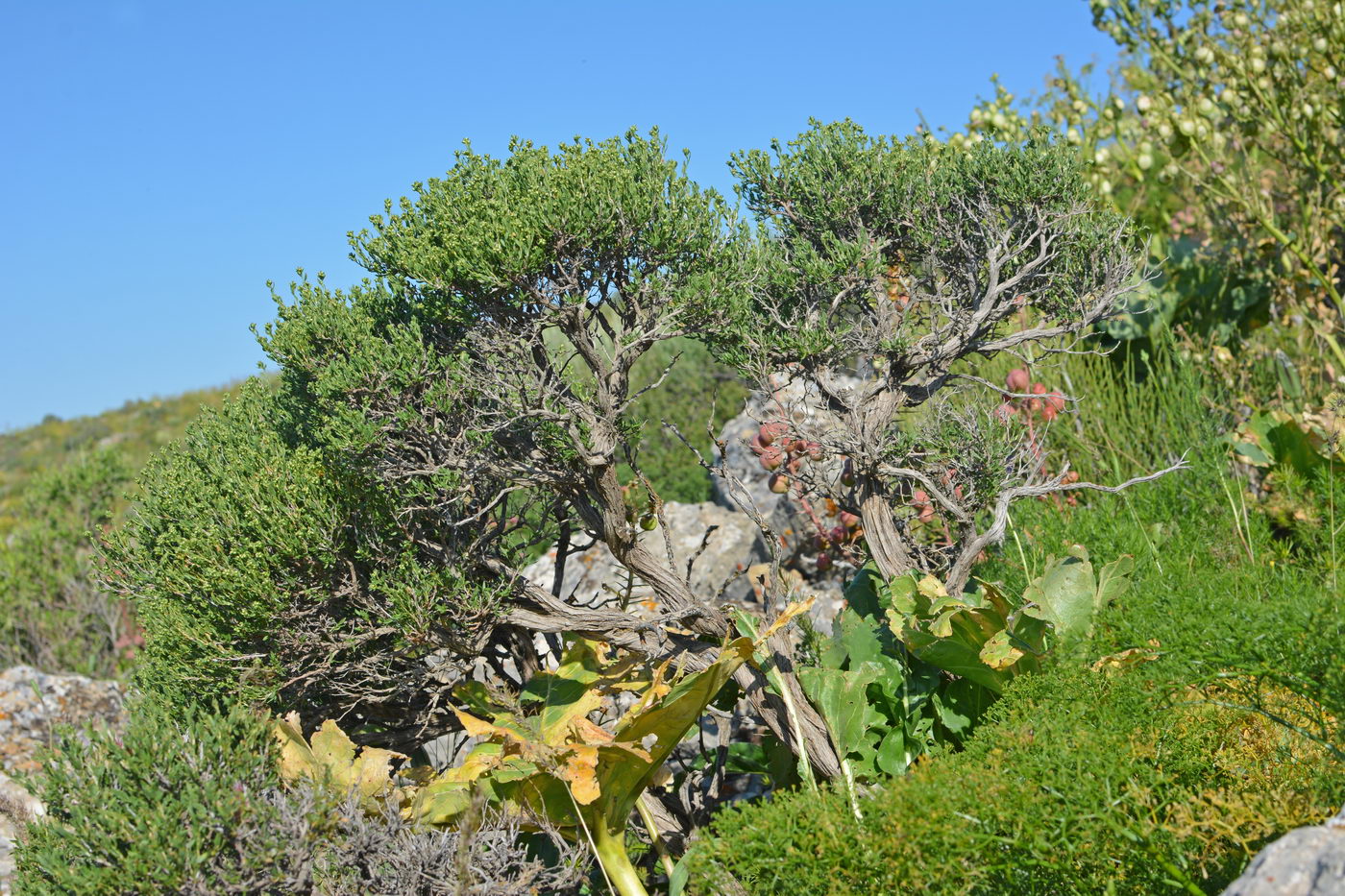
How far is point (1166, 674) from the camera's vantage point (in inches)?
115

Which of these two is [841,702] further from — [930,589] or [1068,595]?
[1068,595]

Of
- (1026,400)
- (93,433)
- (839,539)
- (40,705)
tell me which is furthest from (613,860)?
(93,433)

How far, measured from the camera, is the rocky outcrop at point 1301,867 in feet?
6.15

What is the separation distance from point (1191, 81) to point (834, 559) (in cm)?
359

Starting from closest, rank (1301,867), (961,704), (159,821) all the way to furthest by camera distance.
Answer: (1301,867) < (159,821) < (961,704)

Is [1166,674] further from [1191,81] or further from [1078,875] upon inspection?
[1191,81]

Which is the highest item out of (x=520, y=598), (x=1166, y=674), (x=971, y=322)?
(x=971, y=322)

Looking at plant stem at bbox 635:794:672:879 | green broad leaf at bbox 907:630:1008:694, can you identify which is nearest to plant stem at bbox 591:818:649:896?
plant stem at bbox 635:794:672:879

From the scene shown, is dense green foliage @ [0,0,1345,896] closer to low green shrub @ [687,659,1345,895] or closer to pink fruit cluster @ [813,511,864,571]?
low green shrub @ [687,659,1345,895]

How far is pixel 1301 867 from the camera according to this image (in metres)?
1.93

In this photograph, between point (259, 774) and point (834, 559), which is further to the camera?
point (834, 559)

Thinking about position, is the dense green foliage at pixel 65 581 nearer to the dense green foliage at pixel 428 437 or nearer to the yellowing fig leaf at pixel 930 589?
the dense green foliage at pixel 428 437

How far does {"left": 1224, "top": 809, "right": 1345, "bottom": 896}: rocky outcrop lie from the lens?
1873 mm

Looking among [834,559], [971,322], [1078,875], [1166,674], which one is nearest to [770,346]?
[971,322]
